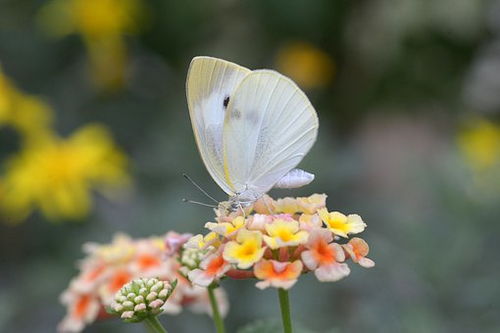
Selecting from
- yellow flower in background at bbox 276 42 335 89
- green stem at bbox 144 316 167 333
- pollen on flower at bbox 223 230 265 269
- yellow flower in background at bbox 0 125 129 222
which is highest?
yellow flower in background at bbox 276 42 335 89

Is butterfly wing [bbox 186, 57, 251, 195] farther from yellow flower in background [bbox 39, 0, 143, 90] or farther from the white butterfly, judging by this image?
yellow flower in background [bbox 39, 0, 143, 90]

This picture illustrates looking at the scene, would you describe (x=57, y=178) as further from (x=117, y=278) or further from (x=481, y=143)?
(x=481, y=143)

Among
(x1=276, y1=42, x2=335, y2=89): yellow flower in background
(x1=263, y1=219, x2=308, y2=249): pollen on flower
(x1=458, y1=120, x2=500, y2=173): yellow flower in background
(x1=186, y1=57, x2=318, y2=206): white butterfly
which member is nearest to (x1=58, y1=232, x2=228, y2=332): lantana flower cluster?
(x1=186, y1=57, x2=318, y2=206): white butterfly

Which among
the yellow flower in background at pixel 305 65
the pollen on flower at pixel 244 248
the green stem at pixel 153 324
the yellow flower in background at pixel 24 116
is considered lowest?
the green stem at pixel 153 324

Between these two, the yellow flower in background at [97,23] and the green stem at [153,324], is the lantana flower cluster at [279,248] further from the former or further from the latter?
the yellow flower in background at [97,23]

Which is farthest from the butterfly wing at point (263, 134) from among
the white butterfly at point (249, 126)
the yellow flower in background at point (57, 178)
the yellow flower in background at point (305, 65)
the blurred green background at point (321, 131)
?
the yellow flower in background at point (305, 65)

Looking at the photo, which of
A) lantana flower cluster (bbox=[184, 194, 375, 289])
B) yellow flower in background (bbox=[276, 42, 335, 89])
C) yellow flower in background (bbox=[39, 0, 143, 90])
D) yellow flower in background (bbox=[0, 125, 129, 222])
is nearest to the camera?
A: lantana flower cluster (bbox=[184, 194, 375, 289])
